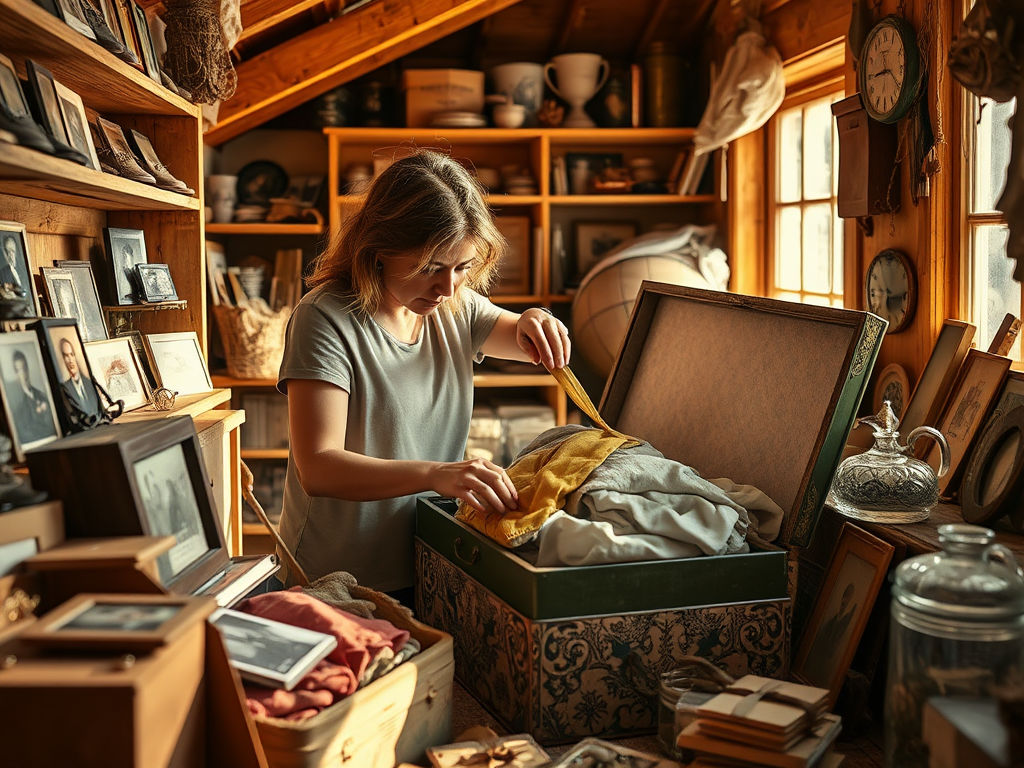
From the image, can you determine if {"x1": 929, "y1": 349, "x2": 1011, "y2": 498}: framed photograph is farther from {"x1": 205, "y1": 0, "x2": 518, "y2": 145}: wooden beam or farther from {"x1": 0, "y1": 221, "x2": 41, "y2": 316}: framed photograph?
{"x1": 205, "y1": 0, "x2": 518, "y2": 145}: wooden beam

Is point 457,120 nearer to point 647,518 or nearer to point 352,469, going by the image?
point 352,469

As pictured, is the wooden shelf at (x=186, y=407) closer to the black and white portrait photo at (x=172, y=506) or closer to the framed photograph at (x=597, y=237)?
the black and white portrait photo at (x=172, y=506)

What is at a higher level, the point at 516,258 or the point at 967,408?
the point at 516,258

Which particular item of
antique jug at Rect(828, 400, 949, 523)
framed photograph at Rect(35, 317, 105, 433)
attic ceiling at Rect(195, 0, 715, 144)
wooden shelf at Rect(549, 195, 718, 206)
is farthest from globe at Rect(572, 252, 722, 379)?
framed photograph at Rect(35, 317, 105, 433)

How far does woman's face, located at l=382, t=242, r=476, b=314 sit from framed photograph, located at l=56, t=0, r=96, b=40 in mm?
688

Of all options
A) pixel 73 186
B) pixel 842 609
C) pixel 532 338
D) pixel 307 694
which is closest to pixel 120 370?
pixel 73 186

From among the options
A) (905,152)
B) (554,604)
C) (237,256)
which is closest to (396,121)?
(237,256)

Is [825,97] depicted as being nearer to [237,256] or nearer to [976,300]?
[976,300]

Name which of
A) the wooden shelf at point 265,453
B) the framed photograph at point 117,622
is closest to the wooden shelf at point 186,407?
the framed photograph at point 117,622

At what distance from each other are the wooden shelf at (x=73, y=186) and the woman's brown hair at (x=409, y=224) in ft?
1.46

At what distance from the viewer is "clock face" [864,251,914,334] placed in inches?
97.7

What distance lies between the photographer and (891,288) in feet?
8.39

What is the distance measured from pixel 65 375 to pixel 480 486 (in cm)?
61

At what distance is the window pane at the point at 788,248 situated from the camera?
370cm
